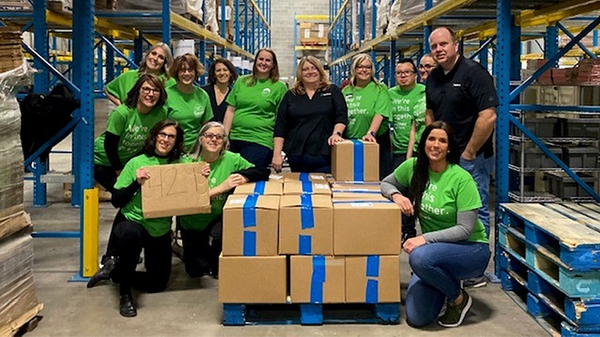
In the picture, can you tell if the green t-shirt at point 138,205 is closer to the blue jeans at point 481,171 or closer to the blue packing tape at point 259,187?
the blue packing tape at point 259,187

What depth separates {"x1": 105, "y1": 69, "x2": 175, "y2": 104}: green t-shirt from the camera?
5.06 meters

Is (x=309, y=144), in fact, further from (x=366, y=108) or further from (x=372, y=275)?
(x=372, y=275)

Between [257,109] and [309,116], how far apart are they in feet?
1.57

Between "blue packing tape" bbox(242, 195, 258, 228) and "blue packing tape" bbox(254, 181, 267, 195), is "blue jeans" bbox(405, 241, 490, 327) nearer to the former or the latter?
"blue packing tape" bbox(242, 195, 258, 228)

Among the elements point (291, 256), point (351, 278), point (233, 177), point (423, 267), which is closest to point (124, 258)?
point (233, 177)

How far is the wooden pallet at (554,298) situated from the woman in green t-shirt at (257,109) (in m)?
2.11

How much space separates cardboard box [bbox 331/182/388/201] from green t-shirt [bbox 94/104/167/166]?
1.49 metres

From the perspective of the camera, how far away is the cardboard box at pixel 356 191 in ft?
13.3

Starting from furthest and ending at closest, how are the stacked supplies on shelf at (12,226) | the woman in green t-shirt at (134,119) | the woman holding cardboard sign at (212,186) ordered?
1. the woman in green t-shirt at (134,119)
2. the woman holding cardboard sign at (212,186)
3. the stacked supplies on shelf at (12,226)

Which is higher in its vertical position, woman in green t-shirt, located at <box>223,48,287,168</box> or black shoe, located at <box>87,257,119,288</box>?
woman in green t-shirt, located at <box>223,48,287,168</box>

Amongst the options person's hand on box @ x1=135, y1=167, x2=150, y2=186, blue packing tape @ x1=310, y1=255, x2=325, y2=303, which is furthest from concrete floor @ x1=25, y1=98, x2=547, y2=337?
person's hand on box @ x1=135, y1=167, x2=150, y2=186

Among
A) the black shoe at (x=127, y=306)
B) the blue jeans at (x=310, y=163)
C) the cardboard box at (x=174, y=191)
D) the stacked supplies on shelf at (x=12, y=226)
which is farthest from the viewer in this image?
Answer: the blue jeans at (x=310, y=163)

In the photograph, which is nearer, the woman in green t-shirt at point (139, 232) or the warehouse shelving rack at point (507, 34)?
the woman in green t-shirt at point (139, 232)

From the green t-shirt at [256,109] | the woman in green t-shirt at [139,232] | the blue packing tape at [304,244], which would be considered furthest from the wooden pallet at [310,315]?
the green t-shirt at [256,109]
